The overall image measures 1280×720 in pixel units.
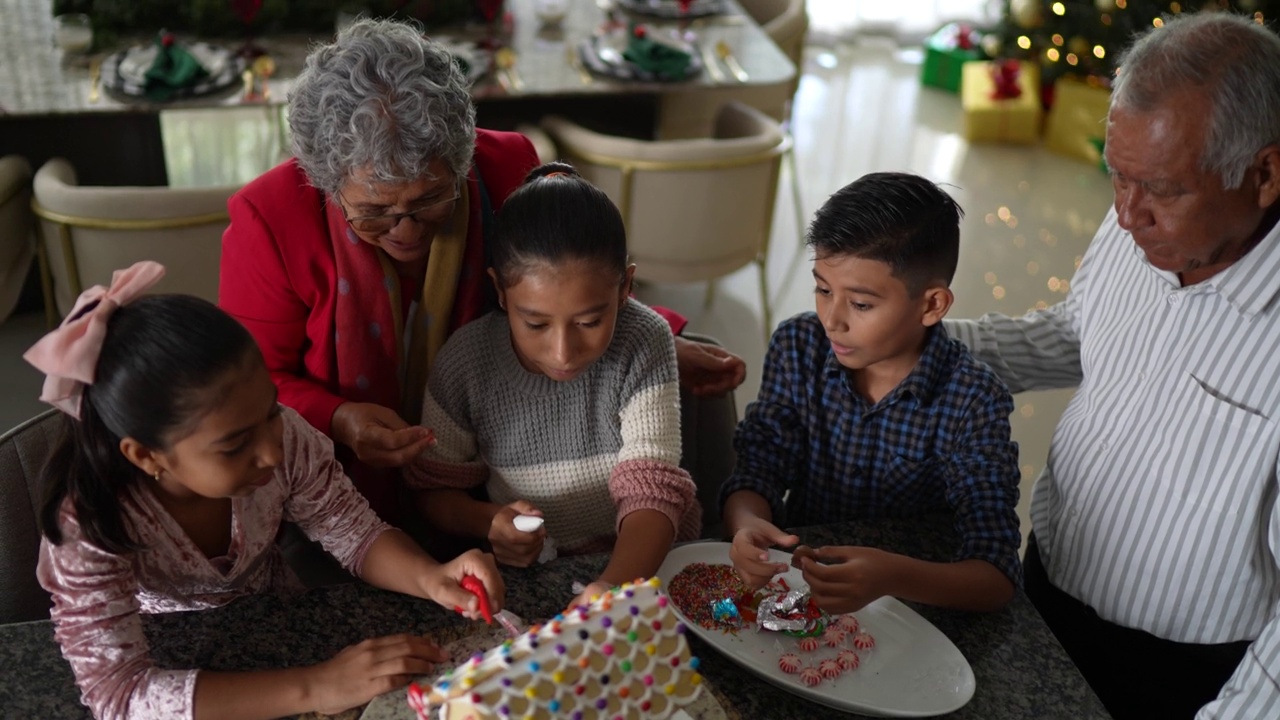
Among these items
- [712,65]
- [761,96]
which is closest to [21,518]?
[712,65]

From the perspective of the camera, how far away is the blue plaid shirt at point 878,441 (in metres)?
1.61

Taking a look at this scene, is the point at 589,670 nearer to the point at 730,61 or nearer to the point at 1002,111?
the point at 730,61

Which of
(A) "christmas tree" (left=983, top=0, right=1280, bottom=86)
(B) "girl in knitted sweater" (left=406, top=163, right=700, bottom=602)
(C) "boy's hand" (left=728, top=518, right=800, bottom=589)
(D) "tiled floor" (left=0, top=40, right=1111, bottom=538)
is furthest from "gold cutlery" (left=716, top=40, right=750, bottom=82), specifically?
(C) "boy's hand" (left=728, top=518, right=800, bottom=589)

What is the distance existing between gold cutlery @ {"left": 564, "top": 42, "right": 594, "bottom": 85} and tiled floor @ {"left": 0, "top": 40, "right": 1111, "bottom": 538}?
0.88 metres

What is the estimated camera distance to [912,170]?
5.25 m

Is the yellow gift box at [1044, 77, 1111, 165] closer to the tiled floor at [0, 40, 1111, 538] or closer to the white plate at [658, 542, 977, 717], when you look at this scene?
the tiled floor at [0, 40, 1111, 538]

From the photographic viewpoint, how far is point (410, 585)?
1415mm

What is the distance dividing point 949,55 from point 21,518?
18.1 feet

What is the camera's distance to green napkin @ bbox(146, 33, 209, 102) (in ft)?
10.9

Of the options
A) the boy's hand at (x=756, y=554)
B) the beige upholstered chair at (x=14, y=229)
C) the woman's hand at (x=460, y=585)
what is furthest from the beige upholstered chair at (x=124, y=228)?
the boy's hand at (x=756, y=554)

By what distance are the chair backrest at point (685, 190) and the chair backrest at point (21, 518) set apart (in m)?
2.17

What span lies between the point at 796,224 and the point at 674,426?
332cm

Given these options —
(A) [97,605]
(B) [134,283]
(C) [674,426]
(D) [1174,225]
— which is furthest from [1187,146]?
(A) [97,605]

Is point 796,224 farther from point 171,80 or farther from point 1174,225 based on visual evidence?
point 1174,225
